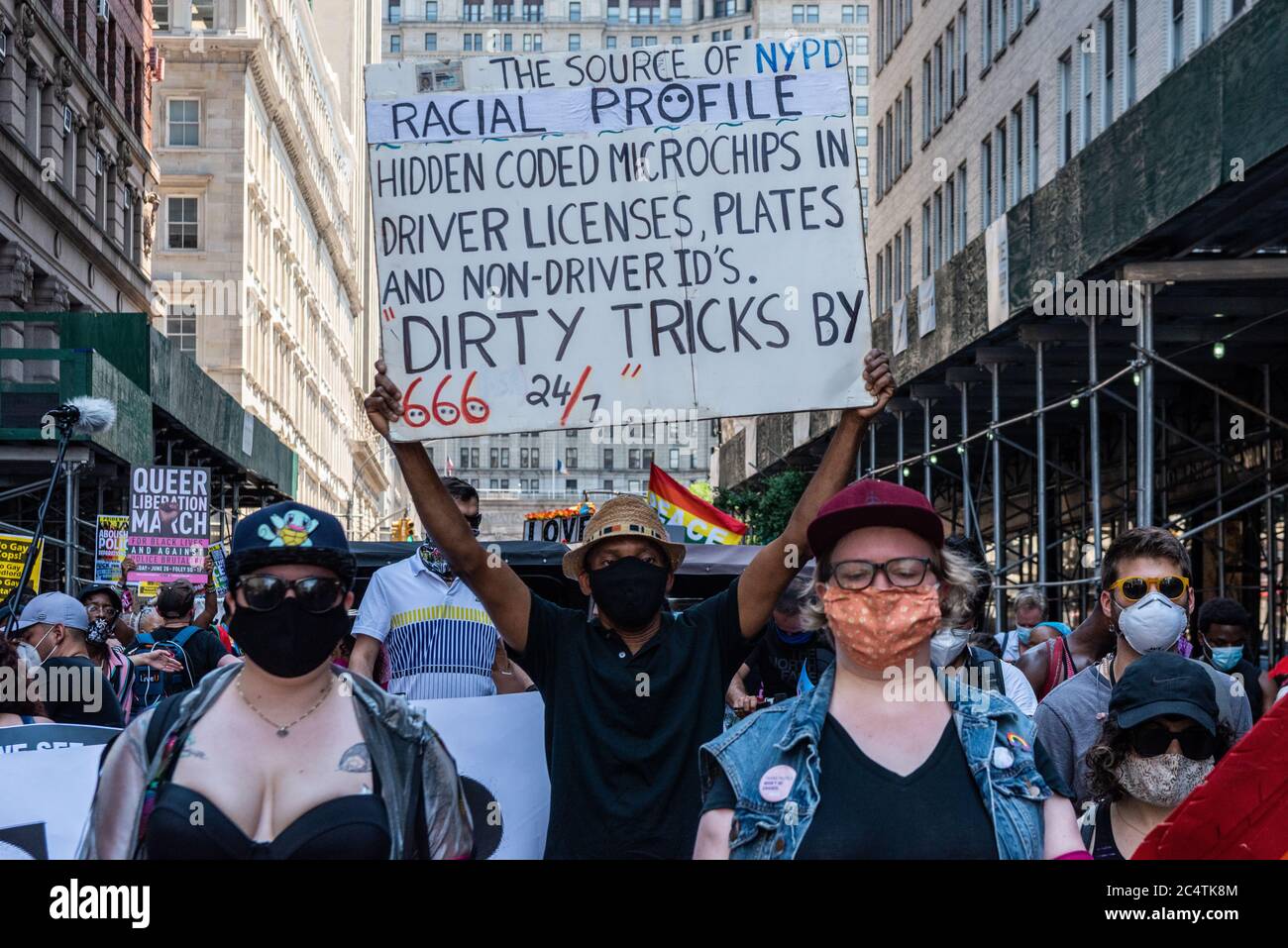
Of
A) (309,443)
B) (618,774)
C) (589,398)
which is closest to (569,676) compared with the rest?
(618,774)

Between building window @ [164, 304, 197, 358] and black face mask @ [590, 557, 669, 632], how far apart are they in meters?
53.4

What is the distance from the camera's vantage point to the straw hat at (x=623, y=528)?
5445 millimetres

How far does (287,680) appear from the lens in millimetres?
3783

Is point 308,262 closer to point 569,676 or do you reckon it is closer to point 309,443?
point 309,443

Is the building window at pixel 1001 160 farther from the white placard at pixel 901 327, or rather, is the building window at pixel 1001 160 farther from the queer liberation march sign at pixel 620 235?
the queer liberation march sign at pixel 620 235

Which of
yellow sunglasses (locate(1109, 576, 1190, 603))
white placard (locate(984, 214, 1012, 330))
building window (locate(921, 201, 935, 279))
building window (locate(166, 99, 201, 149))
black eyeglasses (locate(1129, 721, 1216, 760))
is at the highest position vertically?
building window (locate(166, 99, 201, 149))

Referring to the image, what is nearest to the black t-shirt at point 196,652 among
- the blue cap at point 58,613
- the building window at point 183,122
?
the blue cap at point 58,613

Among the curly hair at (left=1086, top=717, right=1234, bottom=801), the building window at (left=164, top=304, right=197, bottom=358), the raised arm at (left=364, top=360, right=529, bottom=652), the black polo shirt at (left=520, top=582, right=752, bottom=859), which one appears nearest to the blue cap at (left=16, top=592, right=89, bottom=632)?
the raised arm at (left=364, top=360, right=529, bottom=652)

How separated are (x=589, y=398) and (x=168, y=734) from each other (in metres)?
→ 2.83

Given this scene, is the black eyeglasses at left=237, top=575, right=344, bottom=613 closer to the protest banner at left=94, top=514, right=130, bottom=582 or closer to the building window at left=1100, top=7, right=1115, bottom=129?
the protest banner at left=94, top=514, right=130, bottom=582

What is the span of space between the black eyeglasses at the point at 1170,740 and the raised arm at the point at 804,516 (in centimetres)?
106

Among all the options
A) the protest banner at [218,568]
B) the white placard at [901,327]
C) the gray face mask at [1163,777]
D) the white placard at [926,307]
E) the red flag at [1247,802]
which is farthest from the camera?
the white placard at [901,327]

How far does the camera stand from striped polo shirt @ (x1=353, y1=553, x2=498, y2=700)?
719cm

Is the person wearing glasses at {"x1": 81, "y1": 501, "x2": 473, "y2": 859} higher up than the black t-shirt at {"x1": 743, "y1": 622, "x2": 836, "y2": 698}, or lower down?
higher up
